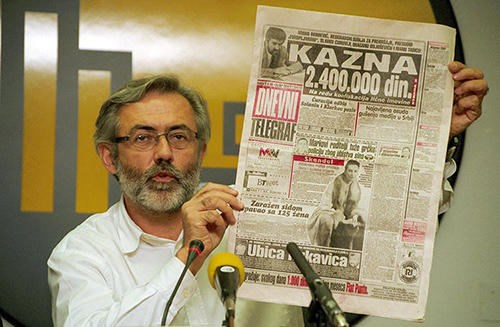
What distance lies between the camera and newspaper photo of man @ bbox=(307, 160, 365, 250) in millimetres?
1151

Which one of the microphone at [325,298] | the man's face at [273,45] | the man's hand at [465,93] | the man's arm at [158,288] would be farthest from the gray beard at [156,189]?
the man's hand at [465,93]

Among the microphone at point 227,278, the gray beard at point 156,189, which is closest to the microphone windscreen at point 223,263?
the microphone at point 227,278

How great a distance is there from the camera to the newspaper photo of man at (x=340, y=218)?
115 cm

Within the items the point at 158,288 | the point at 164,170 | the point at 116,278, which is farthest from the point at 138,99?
the point at 158,288

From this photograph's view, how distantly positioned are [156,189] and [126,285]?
31cm

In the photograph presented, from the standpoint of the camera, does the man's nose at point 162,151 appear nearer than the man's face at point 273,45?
No

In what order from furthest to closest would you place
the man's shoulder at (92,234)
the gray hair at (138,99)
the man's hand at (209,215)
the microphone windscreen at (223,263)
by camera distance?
the gray hair at (138,99) < the man's shoulder at (92,234) < the man's hand at (209,215) < the microphone windscreen at (223,263)

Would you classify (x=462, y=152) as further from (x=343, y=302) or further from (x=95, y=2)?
(x=95, y=2)

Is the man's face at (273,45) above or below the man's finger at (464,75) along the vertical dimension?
above

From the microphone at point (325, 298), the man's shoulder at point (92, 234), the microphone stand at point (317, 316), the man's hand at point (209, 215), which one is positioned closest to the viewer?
the microphone at point (325, 298)

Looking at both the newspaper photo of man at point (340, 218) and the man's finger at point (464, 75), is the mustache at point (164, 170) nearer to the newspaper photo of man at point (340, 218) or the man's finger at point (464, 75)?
the newspaper photo of man at point (340, 218)

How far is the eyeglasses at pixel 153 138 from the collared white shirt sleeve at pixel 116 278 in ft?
0.80

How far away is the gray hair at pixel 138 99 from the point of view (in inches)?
64.4

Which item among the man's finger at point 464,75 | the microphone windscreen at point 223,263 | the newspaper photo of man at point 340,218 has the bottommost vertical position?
the microphone windscreen at point 223,263
